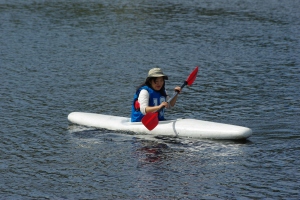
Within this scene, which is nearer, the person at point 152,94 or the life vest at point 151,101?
the person at point 152,94

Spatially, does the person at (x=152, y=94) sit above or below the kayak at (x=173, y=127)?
above

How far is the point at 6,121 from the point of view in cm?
1349

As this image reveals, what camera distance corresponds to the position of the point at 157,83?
12.2m

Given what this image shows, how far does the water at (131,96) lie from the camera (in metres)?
9.76

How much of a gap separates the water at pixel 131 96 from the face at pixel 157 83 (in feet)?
3.20

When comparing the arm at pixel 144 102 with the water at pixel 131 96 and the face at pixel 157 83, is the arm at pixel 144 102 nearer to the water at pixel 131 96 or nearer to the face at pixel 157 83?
the face at pixel 157 83

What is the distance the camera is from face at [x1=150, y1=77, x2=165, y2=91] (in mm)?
12195

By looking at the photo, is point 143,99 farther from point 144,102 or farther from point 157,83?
point 157,83

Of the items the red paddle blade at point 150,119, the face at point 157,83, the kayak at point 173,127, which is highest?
the face at point 157,83

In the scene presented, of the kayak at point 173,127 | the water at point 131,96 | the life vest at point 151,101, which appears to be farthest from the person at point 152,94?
the water at point 131,96

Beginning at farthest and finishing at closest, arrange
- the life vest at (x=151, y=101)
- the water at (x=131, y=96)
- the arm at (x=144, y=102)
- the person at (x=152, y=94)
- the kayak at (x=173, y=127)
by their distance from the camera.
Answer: the life vest at (x=151, y=101) → the arm at (x=144, y=102) → the person at (x=152, y=94) → the kayak at (x=173, y=127) → the water at (x=131, y=96)

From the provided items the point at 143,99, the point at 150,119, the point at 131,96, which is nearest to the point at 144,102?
the point at 143,99

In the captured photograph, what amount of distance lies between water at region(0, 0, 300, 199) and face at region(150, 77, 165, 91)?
98cm

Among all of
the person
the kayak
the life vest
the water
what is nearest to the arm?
the person
